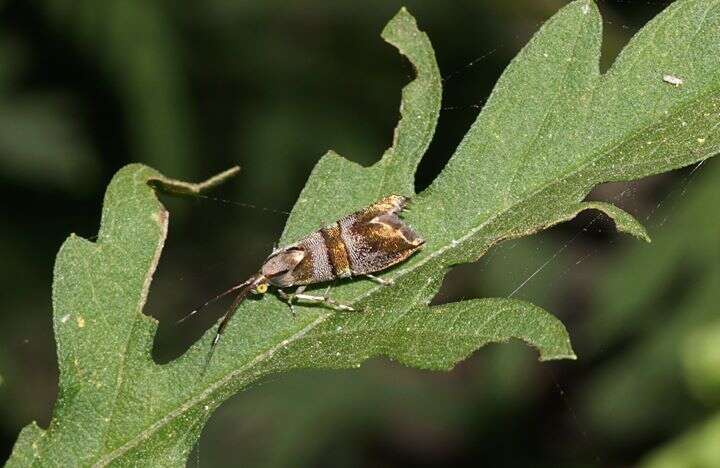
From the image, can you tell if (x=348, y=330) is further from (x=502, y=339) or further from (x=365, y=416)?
(x=365, y=416)

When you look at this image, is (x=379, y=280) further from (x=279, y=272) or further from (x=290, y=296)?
(x=279, y=272)

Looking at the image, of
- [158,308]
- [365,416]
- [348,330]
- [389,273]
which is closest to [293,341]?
[348,330]

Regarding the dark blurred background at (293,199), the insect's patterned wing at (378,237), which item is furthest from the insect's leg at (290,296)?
the dark blurred background at (293,199)

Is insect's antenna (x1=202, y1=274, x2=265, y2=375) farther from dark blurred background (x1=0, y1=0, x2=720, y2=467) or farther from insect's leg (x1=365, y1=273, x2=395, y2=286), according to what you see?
dark blurred background (x1=0, y1=0, x2=720, y2=467)

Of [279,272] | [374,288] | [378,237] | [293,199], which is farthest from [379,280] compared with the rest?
[293,199]

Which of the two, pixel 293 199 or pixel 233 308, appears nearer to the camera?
pixel 233 308

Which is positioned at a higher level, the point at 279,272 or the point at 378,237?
the point at 378,237

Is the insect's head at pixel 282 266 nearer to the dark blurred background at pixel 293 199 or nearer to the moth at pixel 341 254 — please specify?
the moth at pixel 341 254
